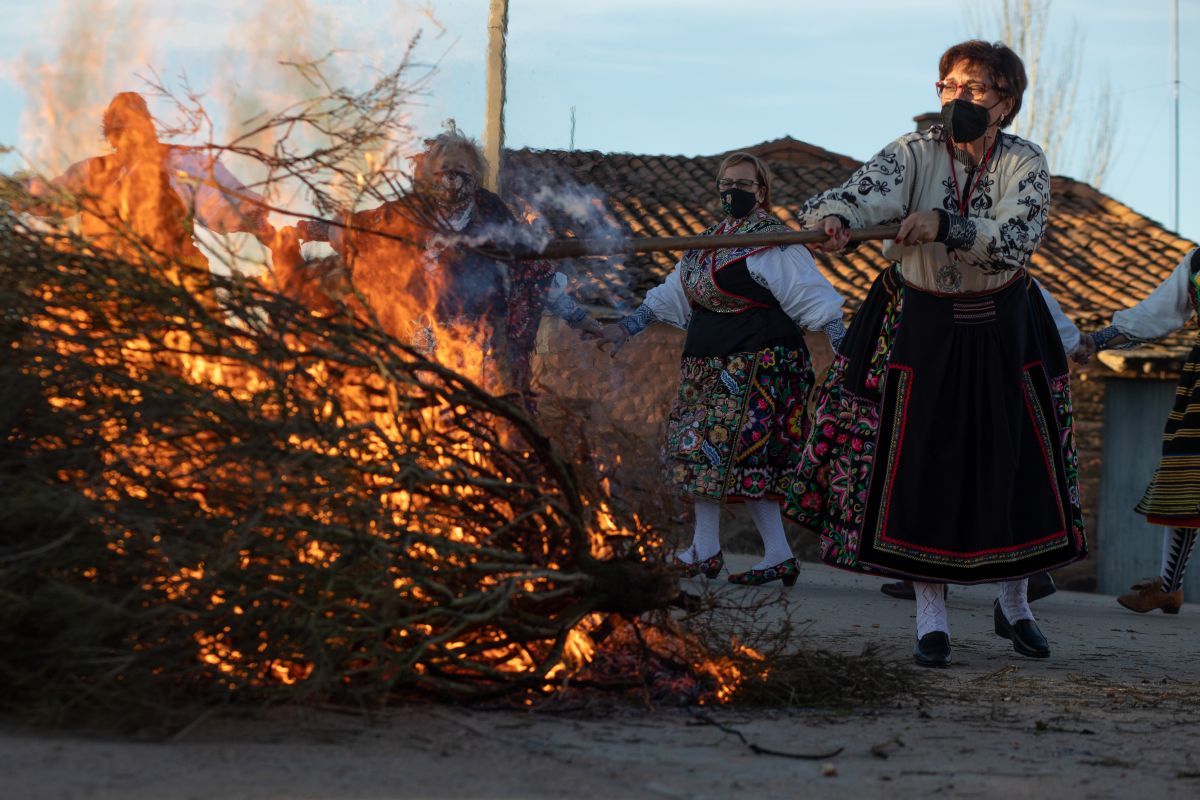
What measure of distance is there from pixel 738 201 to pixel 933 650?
2920mm

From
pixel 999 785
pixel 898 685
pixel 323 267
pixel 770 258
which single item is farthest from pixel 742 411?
pixel 999 785

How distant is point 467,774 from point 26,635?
1047 millimetres

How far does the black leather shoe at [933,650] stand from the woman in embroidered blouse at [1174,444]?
2279mm

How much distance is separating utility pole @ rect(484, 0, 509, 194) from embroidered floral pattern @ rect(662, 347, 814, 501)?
2.03m

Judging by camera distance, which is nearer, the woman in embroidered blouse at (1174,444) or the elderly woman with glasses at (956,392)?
the elderly woman with glasses at (956,392)

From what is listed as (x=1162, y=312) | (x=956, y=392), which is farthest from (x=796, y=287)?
(x=956, y=392)

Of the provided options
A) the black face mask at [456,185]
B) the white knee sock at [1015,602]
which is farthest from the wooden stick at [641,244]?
the white knee sock at [1015,602]

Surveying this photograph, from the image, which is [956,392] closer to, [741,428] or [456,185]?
[456,185]

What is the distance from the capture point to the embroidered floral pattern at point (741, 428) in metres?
7.57

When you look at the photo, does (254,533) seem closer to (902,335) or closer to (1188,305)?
(902,335)

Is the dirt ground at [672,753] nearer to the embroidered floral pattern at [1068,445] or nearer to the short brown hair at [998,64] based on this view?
the embroidered floral pattern at [1068,445]

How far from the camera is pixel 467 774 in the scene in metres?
3.04

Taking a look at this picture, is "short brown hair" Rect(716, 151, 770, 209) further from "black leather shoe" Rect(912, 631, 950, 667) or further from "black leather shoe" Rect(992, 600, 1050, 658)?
"black leather shoe" Rect(912, 631, 950, 667)

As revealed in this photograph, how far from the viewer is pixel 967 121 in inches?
203
